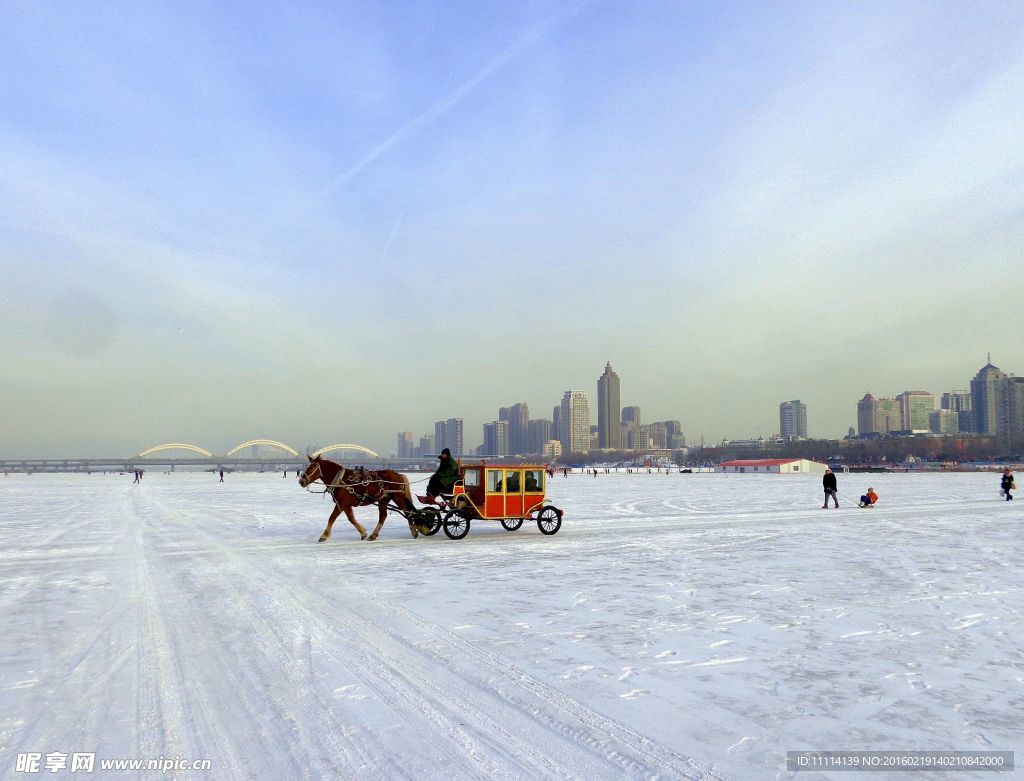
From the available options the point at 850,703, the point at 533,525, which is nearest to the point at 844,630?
the point at 850,703

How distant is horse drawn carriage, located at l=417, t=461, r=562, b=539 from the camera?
17391mm

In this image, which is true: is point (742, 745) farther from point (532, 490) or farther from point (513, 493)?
point (532, 490)

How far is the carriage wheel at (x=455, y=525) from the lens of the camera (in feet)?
58.1

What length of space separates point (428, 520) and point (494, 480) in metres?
1.89

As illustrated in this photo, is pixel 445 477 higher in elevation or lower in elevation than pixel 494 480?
higher

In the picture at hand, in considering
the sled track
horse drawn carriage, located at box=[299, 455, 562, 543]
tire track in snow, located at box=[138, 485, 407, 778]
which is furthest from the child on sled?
tire track in snow, located at box=[138, 485, 407, 778]

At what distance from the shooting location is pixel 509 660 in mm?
6621

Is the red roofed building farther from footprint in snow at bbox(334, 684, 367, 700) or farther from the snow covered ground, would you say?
footprint in snow at bbox(334, 684, 367, 700)

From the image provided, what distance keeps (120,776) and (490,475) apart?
44.0 feet

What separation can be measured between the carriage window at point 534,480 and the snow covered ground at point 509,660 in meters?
3.94

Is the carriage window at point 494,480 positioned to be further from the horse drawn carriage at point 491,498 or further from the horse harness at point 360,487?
the horse harness at point 360,487

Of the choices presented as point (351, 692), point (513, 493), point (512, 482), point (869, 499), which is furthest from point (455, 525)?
point (869, 499)

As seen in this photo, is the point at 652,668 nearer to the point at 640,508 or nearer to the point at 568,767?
the point at 568,767

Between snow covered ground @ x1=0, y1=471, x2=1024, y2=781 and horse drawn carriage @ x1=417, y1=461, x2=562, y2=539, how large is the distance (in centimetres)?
336
